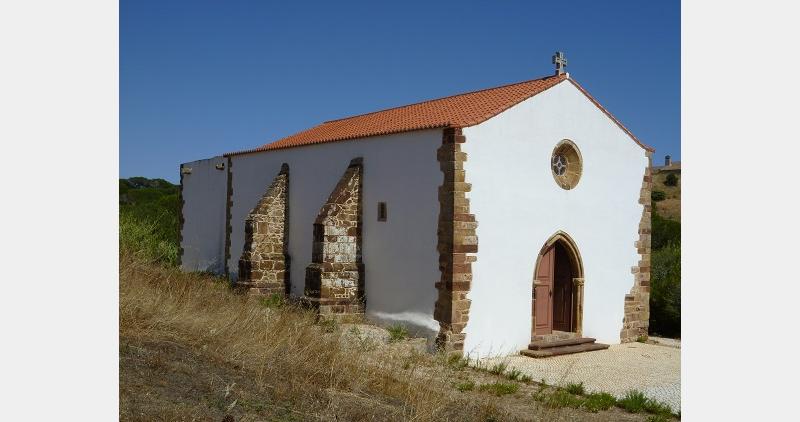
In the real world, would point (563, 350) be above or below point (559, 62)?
below

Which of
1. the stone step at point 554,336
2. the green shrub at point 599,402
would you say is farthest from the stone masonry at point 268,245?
the green shrub at point 599,402

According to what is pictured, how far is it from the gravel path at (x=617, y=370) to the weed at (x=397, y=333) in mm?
1504

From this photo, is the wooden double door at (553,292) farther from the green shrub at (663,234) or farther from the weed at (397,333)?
the green shrub at (663,234)

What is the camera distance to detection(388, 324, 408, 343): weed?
12196mm

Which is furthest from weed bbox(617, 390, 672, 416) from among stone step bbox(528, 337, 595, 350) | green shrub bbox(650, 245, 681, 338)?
green shrub bbox(650, 245, 681, 338)

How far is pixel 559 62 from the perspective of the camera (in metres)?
14.0

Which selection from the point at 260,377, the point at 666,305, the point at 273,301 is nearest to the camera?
the point at 260,377

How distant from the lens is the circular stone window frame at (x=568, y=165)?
13.6 m

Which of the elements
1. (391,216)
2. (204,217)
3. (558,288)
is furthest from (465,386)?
(204,217)

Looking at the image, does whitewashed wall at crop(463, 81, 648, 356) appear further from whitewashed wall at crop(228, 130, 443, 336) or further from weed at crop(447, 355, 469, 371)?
whitewashed wall at crop(228, 130, 443, 336)

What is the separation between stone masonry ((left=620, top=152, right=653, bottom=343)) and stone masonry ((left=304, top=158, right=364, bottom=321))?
578 centimetres

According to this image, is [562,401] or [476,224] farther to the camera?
[476,224]

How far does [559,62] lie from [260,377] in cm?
961

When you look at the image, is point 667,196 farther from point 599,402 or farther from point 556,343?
point 599,402
